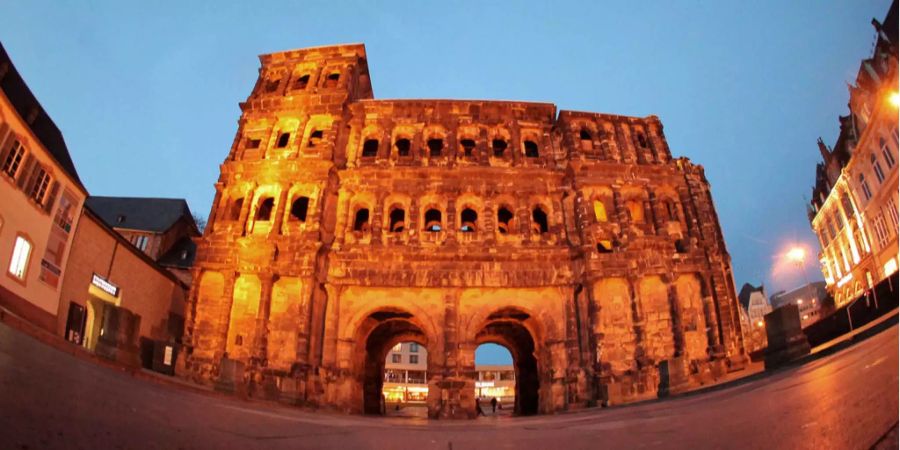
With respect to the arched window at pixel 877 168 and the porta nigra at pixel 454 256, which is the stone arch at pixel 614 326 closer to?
the porta nigra at pixel 454 256

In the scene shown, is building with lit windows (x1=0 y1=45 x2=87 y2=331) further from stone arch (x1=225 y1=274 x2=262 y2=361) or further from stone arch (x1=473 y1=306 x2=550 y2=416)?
stone arch (x1=473 y1=306 x2=550 y2=416)

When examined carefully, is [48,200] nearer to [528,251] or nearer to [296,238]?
[296,238]

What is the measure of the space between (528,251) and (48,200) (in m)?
19.8

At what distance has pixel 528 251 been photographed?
2158 cm

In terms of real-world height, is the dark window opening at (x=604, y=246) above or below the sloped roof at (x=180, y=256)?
below

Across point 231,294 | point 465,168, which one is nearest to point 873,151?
point 465,168

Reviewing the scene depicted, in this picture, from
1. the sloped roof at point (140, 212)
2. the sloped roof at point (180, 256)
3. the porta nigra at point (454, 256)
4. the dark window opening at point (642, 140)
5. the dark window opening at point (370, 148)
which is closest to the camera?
the porta nigra at point (454, 256)

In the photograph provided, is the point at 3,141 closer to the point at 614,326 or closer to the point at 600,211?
the point at 614,326

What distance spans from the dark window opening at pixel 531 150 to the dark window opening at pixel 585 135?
2527 mm

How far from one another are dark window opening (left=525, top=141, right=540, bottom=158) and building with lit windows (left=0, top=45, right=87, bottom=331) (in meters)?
21.4

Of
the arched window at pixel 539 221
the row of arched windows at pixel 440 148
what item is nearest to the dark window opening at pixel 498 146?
the row of arched windows at pixel 440 148

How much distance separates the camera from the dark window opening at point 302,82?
27.2m

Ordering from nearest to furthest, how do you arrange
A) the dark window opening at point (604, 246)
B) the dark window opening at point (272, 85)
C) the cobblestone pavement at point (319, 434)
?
the cobblestone pavement at point (319, 434), the dark window opening at point (604, 246), the dark window opening at point (272, 85)

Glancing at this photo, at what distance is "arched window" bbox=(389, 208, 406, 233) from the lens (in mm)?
24875
